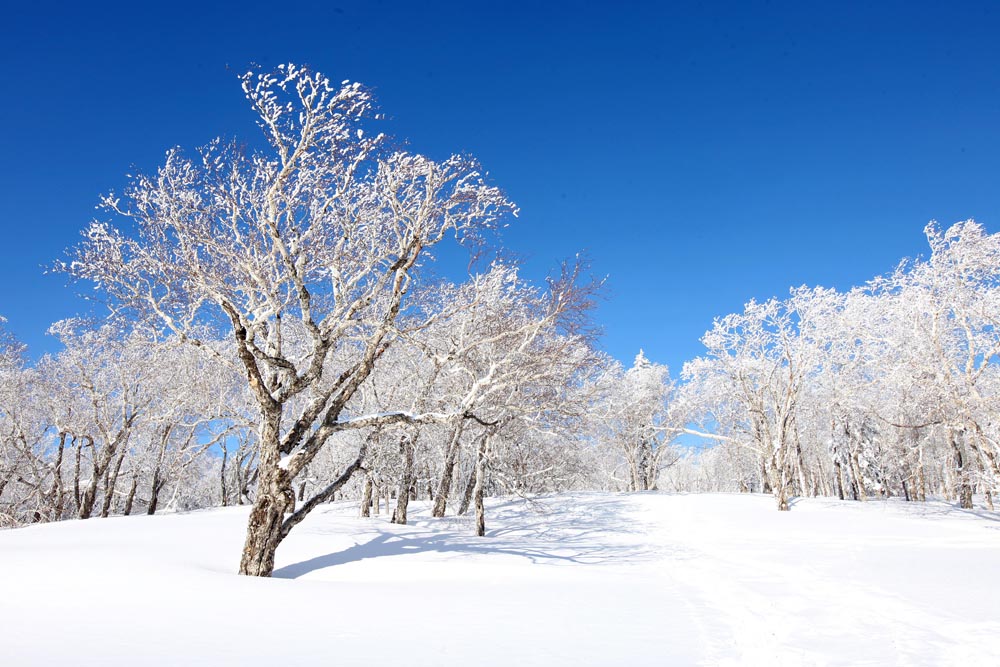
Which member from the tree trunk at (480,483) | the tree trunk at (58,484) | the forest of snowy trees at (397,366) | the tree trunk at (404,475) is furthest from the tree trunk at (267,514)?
the tree trunk at (58,484)

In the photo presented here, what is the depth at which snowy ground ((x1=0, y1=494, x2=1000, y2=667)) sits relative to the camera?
5.46 m

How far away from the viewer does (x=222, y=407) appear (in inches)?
631

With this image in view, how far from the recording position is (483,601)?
27.4ft

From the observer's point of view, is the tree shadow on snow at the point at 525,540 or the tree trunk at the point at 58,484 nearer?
the tree shadow on snow at the point at 525,540

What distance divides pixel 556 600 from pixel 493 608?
139 centimetres

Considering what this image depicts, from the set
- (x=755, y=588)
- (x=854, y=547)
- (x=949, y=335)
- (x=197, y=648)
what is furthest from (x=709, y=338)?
(x=197, y=648)

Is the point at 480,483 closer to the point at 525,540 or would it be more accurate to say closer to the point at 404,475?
the point at 525,540

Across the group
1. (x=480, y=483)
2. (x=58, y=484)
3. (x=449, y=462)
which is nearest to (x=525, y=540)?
(x=480, y=483)

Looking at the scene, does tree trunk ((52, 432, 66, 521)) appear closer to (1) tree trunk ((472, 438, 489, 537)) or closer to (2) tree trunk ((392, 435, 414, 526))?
(2) tree trunk ((392, 435, 414, 526))

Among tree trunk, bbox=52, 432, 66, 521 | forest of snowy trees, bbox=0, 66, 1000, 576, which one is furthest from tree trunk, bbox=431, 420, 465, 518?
tree trunk, bbox=52, 432, 66, 521

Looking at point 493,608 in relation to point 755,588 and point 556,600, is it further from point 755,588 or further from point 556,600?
point 755,588

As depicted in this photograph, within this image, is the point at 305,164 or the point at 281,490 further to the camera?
the point at 305,164

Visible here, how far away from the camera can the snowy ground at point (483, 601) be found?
5.46m

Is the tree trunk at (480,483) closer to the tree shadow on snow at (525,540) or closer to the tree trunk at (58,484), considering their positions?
the tree shadow on snow at (525,540)
